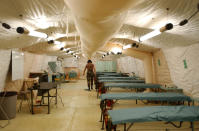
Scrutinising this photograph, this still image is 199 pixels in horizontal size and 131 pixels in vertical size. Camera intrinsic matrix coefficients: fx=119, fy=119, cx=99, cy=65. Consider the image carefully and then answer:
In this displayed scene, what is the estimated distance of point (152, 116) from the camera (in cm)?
172

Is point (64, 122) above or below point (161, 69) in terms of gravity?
below

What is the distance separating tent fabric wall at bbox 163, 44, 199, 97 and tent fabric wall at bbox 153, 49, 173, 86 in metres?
0.21

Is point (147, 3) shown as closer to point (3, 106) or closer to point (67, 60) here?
point (3, 106)

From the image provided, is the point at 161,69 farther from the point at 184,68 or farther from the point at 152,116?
the point at 152,116

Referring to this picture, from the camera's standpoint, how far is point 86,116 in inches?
111

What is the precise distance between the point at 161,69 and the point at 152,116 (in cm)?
293

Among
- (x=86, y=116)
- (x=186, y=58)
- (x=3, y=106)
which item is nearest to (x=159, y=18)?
(x=186, y=58)

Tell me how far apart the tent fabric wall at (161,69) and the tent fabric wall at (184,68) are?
0.67 feet

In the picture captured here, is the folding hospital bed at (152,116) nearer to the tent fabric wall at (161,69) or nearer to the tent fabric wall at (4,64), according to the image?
the tent fabric wall at (161,69)

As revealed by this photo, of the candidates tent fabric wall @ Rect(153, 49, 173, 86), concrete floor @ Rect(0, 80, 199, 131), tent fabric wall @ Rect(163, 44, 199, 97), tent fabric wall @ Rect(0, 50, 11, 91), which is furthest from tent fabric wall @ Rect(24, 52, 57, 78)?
tent fabric wall @ Rect(163, 44, 199, 97)

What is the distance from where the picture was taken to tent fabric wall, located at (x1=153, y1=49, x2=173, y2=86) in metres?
3.90

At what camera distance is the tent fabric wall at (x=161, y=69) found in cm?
390

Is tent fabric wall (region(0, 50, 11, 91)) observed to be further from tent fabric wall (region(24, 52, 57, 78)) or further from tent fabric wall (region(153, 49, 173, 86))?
tent fabric wall (region(153, 49, 173, 86))

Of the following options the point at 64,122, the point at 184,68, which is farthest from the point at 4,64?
the point at 184,68
